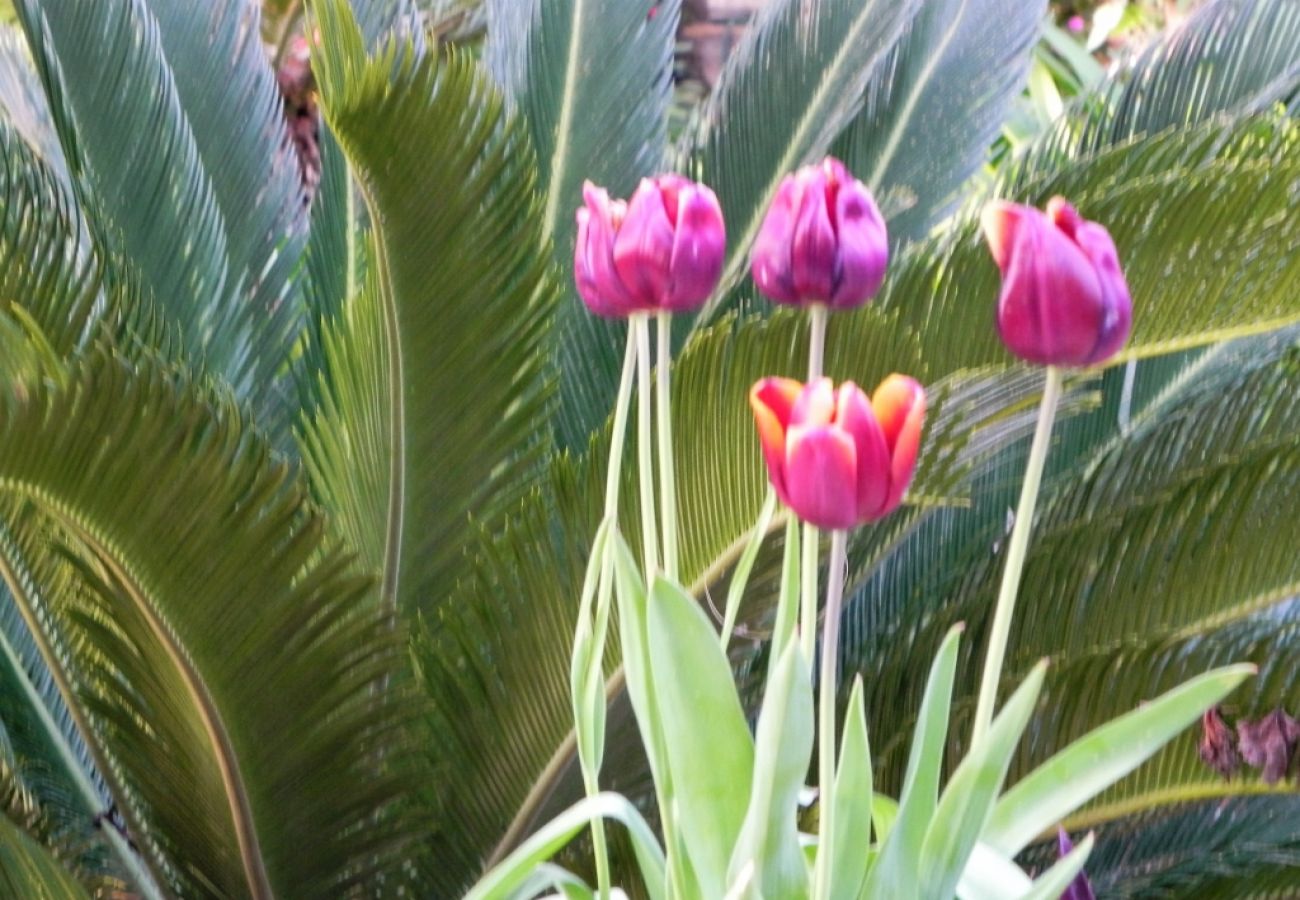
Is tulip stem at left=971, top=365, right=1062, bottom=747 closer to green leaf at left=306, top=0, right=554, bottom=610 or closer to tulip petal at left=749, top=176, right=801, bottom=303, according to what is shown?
tulip petal at left=749, top=176, right=801, bottom=303

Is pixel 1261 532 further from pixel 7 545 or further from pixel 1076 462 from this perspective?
pixel 7 545

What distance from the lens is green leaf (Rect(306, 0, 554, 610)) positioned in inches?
35.1

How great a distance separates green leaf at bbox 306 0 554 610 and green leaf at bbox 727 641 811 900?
18.9 inches

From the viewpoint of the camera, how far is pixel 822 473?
1.72ft

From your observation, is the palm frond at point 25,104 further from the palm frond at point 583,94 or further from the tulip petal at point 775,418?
A: the tulip petal at point 775,418

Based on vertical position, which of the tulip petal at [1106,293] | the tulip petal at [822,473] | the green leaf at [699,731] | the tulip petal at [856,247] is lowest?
the green leaf at [699,731]

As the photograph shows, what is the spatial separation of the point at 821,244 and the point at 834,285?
0.02 meters

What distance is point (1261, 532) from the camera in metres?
0.99

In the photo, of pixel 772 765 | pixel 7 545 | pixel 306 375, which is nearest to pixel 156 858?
pixel 7 545

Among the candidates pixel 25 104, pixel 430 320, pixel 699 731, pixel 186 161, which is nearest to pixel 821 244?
pixel 699 731

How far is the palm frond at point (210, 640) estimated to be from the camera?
77 cm

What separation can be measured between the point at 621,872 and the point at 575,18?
86cm

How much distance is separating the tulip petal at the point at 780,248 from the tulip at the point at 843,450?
8 centimetres

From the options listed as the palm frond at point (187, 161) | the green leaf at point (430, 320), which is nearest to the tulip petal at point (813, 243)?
the green leaf at point (430, 320)
